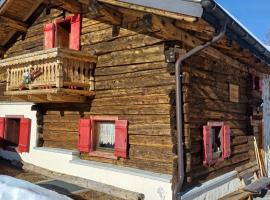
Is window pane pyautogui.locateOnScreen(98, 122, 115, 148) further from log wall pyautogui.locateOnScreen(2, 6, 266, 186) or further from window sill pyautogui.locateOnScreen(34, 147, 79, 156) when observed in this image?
window sill pyautogui.locateOnScreen(34, 147, 79, 156)

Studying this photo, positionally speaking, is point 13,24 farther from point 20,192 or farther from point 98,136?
point 20,192

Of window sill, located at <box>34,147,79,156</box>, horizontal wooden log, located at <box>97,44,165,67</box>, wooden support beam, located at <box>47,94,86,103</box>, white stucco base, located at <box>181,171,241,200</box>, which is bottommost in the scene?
white stucco base, located at <box>181,171,241,200</box>

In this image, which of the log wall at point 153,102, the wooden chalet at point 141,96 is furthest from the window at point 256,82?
the log wall at point 153,102

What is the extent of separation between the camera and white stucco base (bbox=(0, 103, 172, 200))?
7.07 meters

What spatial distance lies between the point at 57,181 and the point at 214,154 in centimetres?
419

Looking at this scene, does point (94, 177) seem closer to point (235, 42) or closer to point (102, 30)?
point (102, 30)

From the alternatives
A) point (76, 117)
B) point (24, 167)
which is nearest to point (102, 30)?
Result: point (76, 117)

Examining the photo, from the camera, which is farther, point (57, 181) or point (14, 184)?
point (57, 181)

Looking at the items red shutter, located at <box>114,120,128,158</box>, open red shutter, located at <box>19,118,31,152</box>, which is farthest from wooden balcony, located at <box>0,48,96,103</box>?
open red shutter, located at <box>19,118,31,152</box>

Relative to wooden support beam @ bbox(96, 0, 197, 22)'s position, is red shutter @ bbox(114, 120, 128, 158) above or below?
below

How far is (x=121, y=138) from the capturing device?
7832mm

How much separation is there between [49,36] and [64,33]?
0.53 metres

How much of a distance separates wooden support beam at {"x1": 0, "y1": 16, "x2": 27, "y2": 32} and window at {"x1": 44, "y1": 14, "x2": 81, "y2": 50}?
1.49 metres

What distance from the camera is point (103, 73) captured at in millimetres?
8594
